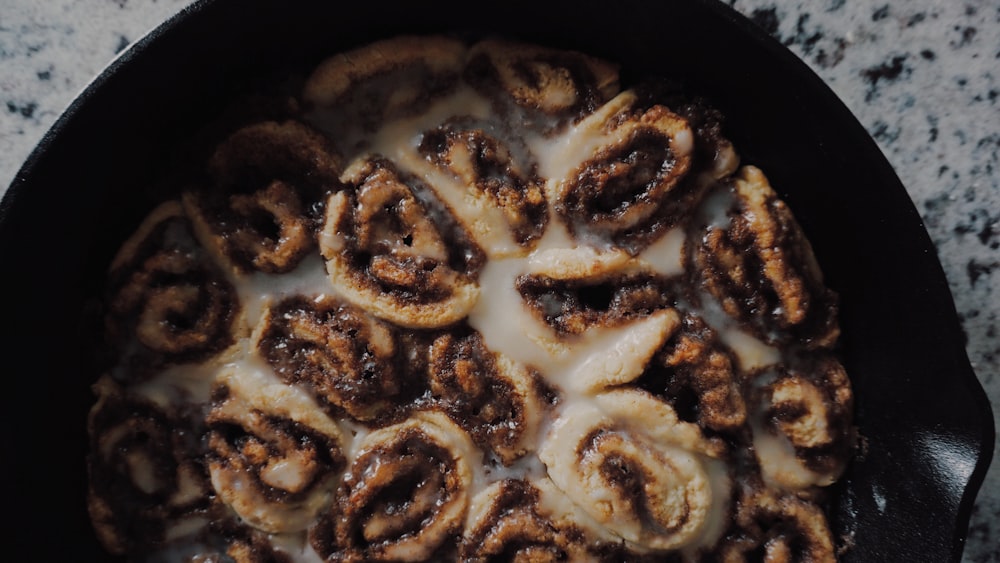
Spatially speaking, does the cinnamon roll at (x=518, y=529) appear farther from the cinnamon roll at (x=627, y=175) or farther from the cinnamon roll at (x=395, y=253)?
the cinnamon roll at (x=627, y=175)

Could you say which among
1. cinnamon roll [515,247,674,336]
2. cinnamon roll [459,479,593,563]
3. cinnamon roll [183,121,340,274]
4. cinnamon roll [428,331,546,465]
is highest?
cinnamon roll [183,121,340,274]

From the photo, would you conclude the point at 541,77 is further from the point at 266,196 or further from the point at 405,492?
the point at 405,492

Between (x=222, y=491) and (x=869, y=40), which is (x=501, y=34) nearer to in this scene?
(x=869, y=40)

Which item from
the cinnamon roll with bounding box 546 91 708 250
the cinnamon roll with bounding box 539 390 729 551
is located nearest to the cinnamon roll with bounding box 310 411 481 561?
the cinnamon roll with bounding box 539 390 729 551

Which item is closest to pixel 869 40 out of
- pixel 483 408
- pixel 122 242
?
pixel 483 408

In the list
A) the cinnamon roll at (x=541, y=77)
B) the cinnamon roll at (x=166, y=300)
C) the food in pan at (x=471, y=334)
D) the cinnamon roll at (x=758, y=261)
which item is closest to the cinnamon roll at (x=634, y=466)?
the food in pan at (x=471, y=334)

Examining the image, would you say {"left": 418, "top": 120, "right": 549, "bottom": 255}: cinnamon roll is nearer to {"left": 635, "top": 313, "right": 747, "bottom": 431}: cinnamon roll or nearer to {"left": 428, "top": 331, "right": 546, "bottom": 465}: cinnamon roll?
{"left": 428, "top": 331, "right": 546, "bottom": 465}: cinnamon roll
